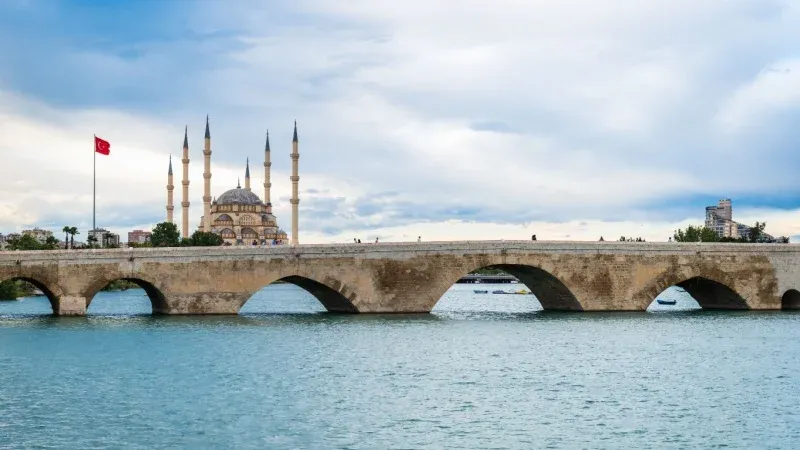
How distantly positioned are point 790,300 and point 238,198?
341 feet

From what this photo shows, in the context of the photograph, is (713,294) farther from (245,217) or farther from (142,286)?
(245,217)

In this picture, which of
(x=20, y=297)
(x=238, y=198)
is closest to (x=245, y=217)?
(x=238, y=198)

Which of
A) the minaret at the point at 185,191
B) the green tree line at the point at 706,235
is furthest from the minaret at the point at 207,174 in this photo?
the green tree line at the point at 706,235

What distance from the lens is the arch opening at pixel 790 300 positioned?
2362 inches

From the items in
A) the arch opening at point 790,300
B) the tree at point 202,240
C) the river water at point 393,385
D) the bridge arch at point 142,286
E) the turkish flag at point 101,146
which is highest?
the turkish flag at point 101,146

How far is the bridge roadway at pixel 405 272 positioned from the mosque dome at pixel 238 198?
98.6 m

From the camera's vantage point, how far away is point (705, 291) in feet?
203

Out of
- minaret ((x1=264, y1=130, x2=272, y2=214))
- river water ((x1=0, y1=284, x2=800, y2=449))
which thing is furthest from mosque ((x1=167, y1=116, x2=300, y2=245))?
river water ((x1=0, y1=284, x2=800, y2=449))

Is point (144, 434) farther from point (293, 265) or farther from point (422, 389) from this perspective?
point (293, 265)

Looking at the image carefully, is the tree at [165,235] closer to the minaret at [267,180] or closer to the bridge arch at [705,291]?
the minaret at [267,180]

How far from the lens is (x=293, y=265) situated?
165ft

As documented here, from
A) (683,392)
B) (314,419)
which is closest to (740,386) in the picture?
(683,392)

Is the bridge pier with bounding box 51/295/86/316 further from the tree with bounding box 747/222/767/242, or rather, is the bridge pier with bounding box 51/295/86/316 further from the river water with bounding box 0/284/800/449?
the tree with bounding box 747/222/767/242

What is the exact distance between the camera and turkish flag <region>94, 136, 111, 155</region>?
55.4m
